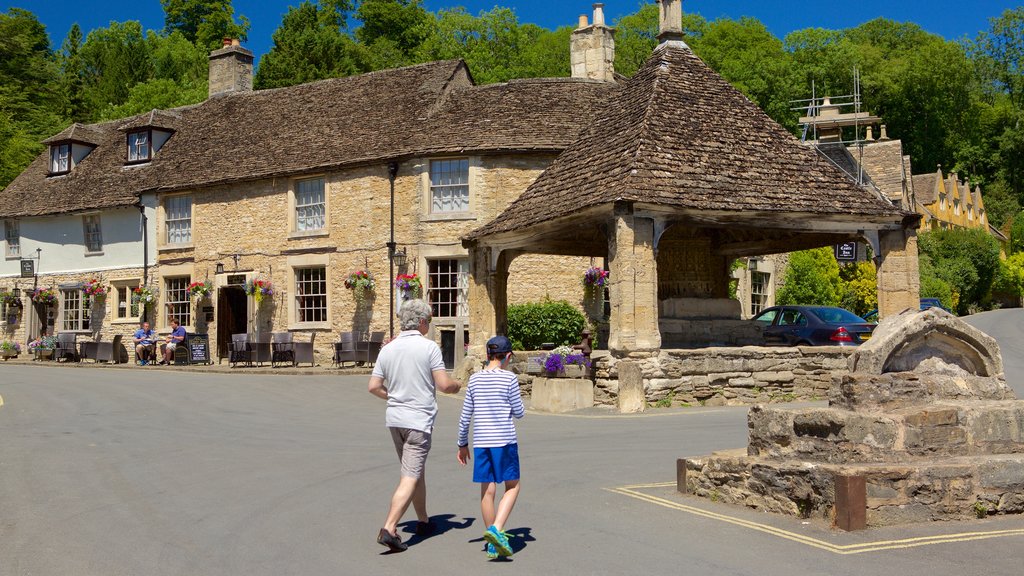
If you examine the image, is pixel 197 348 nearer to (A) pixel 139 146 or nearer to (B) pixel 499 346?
(A) pixel 139 146

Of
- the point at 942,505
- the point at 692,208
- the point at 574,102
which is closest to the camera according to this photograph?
the point at 942,505

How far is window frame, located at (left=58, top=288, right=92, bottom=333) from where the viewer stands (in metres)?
32.1

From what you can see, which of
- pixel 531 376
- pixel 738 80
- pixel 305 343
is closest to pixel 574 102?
pixel 305 343

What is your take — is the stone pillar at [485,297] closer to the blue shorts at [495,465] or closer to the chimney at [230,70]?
the blue shorts at [495,465]

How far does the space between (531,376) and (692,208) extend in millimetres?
Result: 4432

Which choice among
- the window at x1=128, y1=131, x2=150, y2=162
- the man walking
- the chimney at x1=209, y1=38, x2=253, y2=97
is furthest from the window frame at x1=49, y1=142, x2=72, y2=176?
the man walking

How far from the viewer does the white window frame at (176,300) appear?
29938 mm

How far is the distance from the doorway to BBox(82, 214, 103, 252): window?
5.82m

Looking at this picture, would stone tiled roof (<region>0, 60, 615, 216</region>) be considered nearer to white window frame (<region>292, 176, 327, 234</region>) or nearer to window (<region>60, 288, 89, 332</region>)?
white window frame (<region>292, 176, 327, 234</region>)

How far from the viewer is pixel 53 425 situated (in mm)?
13375

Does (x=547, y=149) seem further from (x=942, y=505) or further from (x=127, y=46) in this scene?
(x=127, y=46)

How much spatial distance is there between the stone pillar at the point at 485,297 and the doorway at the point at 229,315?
11.9 m

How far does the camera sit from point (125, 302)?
31.6 meters

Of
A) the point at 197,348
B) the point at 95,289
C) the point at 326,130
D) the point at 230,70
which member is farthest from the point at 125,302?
the point at 326,130
